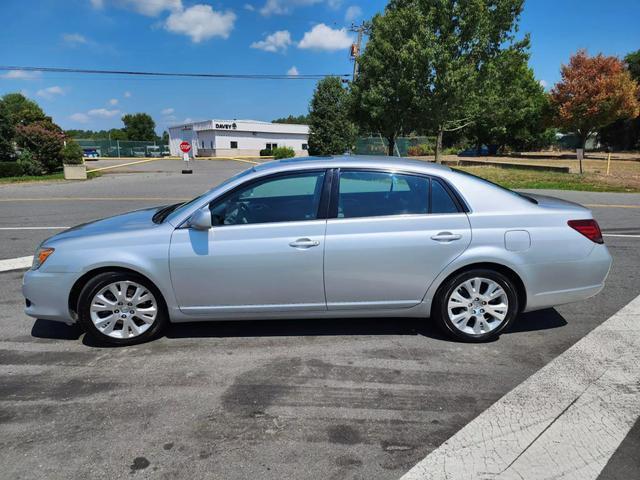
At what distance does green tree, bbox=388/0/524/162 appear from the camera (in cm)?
1945

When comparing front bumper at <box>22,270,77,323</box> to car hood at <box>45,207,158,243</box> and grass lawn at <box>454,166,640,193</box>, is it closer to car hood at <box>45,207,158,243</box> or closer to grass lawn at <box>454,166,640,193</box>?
car hood at <box>45,207,158,243</box>

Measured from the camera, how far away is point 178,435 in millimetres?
2887

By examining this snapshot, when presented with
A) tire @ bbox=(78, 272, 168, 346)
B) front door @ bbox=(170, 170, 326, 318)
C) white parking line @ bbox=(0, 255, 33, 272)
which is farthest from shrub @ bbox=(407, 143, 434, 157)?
tire @ bbox=(78, 272, 168, 346)

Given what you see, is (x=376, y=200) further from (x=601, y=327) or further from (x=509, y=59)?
(x=509, y=59)

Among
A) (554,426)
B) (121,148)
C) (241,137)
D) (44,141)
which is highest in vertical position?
(241,137)

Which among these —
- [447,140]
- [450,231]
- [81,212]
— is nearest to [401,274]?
[450,231]

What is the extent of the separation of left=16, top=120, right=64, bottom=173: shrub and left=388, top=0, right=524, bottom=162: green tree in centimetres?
1874

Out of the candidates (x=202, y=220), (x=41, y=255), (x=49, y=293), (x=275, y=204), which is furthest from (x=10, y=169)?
(x=202, y=220)

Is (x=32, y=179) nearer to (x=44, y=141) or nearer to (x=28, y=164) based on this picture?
(x=28, y=164)

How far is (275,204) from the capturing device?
14.3ft

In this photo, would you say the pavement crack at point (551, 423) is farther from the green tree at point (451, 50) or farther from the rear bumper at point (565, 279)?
the green tree at point (451, 50)

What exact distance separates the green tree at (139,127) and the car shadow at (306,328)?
118 m

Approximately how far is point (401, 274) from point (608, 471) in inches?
75.6

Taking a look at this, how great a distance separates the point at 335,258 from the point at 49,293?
2.43m
